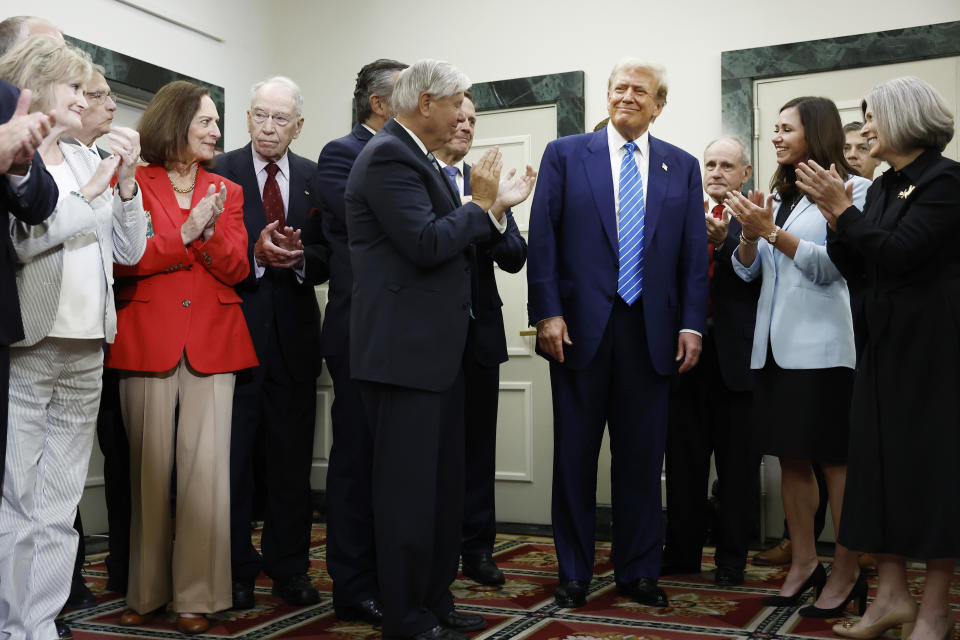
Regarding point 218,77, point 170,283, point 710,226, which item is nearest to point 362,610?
point 170,283

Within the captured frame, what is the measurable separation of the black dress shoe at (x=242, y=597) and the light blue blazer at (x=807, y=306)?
1.76m

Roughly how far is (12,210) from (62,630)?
46.9 inches

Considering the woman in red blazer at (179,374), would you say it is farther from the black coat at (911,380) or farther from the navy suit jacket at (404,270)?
the black coat at (911,380)

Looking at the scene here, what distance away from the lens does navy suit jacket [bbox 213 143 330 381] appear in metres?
3.26

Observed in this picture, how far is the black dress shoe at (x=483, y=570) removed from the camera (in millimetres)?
3492

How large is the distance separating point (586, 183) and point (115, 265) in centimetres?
148

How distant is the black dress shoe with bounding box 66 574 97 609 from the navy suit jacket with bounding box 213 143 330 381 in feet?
2.95

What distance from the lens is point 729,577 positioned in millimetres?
3520

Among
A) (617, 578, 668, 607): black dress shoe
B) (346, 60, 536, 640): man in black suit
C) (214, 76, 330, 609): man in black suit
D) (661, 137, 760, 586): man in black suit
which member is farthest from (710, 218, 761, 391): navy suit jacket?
(214, 76, 330, 609): man in black suit

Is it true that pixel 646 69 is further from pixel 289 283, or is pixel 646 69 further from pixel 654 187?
pixel 289 283

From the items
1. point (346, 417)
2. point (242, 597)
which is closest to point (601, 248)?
point (346, 417)

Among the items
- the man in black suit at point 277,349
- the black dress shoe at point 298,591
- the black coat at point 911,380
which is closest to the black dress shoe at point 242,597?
the man in black suit at point 277,349

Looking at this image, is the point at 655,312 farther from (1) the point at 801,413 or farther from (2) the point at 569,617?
(2) the point at 569,617

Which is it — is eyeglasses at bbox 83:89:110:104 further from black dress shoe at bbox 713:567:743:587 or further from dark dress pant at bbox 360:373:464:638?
black dress shoe at bbox 713:567:743:587
